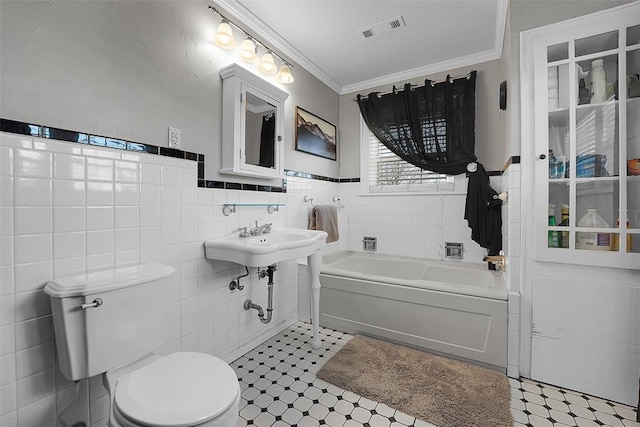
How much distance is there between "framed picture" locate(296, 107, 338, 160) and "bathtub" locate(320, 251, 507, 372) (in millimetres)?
1144

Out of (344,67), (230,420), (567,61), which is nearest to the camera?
(230,420)

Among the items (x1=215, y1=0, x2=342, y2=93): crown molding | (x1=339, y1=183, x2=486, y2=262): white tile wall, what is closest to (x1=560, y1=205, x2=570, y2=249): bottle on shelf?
(x1=339, y1=183, x2=486, y2=262): white tile wall

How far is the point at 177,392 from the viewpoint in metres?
0.97

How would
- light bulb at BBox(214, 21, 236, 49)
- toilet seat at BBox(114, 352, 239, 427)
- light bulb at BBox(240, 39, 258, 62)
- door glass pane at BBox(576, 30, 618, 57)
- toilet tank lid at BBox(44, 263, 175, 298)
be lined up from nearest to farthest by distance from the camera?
1. toilet seat at BBox(114, 352, 239, 427)
2. toilet tank lid at BBox(44, 263, 175, 298)
3. door glass pane at BBox(576, 30, 618, 57)
4. light bulb at BBox(214, 21, 236, 49)
5. light bulb at BBox(240, 39, 258, 62)

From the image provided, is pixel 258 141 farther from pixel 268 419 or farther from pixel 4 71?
pixel 268 419

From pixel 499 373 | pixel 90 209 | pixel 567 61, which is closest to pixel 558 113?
pixel 567 61

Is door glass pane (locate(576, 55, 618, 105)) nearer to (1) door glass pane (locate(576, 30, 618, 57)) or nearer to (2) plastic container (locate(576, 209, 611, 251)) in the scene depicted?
(1) door glass pane (locate(576, 30, 618, 57))

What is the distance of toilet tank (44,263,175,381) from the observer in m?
1.02

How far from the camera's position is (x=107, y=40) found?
129cm

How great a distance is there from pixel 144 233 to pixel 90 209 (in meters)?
0.26

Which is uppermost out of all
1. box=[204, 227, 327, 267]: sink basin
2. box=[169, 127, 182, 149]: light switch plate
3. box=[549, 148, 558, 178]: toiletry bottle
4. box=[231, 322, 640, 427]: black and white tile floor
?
box=[169, 127, 182, 149]: light switch plate

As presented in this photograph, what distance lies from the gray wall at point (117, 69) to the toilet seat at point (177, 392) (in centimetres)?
105

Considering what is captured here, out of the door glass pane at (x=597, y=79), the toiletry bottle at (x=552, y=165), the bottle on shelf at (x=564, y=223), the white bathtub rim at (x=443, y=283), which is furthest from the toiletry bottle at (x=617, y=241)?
the door glass pane at (x=597, y=79)

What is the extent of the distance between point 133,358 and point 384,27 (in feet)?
8.55
